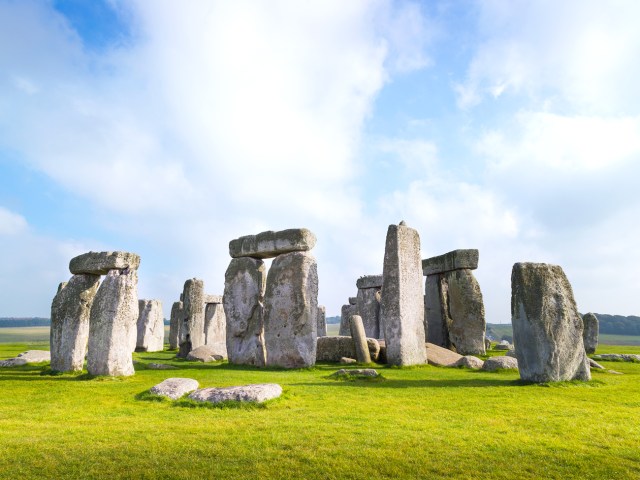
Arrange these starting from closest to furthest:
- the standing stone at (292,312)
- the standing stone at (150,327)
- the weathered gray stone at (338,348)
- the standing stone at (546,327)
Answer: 1. the standing stone at (546,327)
2. the standing stone at (292,312)
3. the weathered gray stone at (338,348)
4. the standing stone at (150,327)

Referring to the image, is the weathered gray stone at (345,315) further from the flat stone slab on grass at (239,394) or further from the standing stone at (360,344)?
the flat stone slab on grass at (239,394)

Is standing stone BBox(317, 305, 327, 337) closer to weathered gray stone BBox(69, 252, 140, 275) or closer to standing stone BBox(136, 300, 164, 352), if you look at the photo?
standing stone BBox(136, 300, 164, 352)

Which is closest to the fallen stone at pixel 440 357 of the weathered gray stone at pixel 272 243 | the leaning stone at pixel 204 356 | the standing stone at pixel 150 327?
the weathered gray stone at pixel 272 243

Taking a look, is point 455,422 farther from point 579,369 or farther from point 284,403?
point 579,369

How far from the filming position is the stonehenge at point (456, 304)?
19094mm

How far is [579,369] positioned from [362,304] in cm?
1506

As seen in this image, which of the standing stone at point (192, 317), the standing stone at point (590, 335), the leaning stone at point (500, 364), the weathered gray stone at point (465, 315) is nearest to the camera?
the leaning stone at point (500, 364)

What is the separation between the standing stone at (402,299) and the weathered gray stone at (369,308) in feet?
31.7

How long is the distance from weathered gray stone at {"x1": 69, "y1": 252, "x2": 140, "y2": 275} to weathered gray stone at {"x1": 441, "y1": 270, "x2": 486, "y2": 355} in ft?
42.2

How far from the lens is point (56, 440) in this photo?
5352mm

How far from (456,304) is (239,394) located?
46.3ft

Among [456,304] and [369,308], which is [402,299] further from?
[369,308]

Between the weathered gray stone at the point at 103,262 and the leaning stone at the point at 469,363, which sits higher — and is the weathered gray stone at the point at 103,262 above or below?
above

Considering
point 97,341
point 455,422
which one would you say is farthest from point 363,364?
point 455,422
